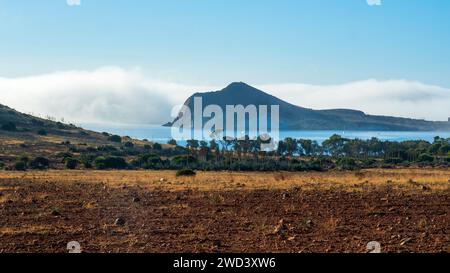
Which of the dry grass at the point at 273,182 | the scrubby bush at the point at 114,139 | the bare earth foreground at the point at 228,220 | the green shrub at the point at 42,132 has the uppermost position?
the green shrub at the point at 42,132

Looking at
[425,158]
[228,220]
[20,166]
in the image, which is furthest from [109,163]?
[228,220]

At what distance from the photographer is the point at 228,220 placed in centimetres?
1243

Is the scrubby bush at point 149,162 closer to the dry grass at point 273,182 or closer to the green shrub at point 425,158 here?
the dry grass at point 273,182

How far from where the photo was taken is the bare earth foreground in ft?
31.5

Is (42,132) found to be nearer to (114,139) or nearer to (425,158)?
(114,139)

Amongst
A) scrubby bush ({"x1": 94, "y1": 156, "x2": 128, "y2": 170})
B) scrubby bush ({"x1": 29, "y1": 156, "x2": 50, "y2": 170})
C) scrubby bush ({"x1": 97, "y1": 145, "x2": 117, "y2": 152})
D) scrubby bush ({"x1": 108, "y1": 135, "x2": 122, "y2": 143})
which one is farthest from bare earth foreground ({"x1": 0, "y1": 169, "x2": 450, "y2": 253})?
scrubby bush ({"x1": 108, "y1": 135, "x2": 122, "y2": 143})

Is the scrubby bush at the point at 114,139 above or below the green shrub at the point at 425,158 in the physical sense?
above

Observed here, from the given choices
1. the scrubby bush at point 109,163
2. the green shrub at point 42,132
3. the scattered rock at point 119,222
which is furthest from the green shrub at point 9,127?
the scattered rock at point 119,222

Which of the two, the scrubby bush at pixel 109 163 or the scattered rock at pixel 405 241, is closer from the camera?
the scattered rock at pixel 405 241

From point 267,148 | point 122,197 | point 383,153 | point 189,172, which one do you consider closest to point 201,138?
point 267,148

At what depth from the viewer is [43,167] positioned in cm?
4866

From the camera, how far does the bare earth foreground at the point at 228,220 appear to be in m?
9.61

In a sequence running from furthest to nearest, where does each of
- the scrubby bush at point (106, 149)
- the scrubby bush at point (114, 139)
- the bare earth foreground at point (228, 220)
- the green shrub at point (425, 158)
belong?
1. the scrubby bush at point (114, 139)
2. the scrubby bush at point (106, 149)
3. the green shrub at point (425, 158)
4. the bare earth foreground at point (228, 220)

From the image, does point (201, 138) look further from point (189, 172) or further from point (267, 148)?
point (189, 172)
